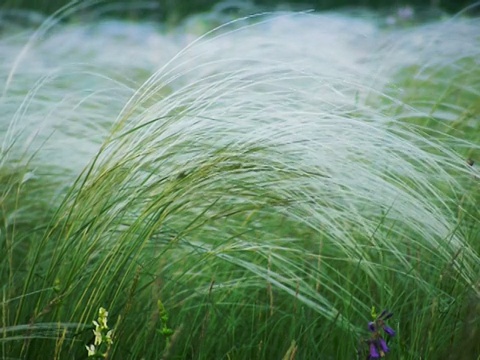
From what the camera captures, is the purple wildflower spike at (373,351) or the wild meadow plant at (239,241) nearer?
the purple wildflower spike at (373,351)

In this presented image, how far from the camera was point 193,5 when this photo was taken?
6.38 m

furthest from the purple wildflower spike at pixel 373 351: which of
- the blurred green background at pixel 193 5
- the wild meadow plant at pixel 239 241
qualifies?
the blurred green background at pixel 193 5

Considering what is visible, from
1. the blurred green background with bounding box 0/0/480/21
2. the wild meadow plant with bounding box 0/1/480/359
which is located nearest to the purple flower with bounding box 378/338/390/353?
the wild meadow plant with bounding box 0/1/480/359

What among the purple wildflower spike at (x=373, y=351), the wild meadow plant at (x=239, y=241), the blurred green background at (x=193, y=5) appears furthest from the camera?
the blurred green background at (x=193, y=5)

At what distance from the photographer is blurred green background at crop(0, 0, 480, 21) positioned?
595 cm

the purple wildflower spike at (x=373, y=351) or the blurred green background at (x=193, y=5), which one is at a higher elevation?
the purple wildflower spike at (x=373, y=351)

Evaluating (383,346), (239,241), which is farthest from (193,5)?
(383,346)

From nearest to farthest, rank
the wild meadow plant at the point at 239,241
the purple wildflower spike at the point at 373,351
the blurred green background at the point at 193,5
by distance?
the purple wildflower spike at the point at 373,351, the wild meadow plant at the point at 239,241, the blurred green background at the point at 193,5

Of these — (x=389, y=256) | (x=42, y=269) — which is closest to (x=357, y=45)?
(x=389, y=256)

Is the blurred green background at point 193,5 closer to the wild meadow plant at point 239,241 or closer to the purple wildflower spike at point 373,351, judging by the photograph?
the wild meadow plant at point 239,241

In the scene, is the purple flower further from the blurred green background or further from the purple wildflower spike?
the blurred green background

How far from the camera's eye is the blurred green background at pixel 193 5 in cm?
595

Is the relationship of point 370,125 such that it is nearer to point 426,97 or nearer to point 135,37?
point 426,97

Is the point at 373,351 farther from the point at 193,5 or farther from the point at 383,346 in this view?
the point at 193,5
